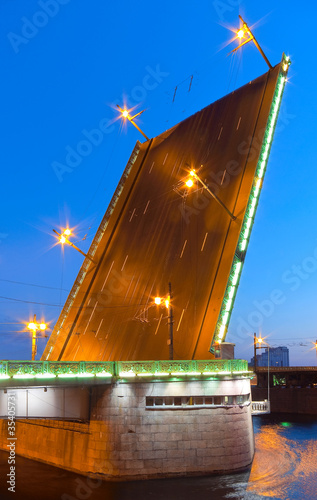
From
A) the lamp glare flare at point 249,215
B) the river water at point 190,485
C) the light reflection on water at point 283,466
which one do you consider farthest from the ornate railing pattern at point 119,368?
the light reflection on water at point 283,466

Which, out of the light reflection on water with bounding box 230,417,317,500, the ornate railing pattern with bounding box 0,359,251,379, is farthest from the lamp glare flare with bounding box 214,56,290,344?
the light reflection on water with bounding box 230,417,317,500

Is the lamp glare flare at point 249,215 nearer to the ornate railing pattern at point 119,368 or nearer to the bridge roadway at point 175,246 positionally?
the bridge roadway at point 175,246

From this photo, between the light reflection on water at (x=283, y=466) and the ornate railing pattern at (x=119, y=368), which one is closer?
the light reflection on water at (x=283, y=466)

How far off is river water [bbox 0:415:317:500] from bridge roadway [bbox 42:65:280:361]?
22.7 ft

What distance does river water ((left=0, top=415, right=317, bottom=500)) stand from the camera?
20.2 meters

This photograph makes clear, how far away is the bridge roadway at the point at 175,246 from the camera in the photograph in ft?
97.0

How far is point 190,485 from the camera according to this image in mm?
21203

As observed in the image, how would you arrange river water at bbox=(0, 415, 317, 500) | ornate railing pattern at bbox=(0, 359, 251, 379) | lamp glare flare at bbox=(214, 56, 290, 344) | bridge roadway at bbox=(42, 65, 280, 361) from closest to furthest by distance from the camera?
river water at bbox=(0, 415, 317, 500)
ornate railing pattern at bbox=(0, 359, 251, 379)
lamp glare flare at bbox=(214, 56, 290, 344)
bridge roadway at bbox=(42, 65, 280, 361)

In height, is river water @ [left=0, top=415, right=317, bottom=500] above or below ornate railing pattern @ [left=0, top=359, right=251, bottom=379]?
below

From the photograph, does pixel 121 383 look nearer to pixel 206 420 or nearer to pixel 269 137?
pixel 206 420

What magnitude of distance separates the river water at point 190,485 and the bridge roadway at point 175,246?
22.7 feet

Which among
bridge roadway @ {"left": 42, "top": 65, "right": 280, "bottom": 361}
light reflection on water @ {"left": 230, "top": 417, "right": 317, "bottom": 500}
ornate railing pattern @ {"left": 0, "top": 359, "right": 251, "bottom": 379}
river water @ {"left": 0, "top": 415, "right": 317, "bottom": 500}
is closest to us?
river water @ {"left": 0, "top": 415, "right": 317, "bottom": 500}

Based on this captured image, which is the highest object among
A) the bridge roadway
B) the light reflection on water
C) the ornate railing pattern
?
the bridge roadway

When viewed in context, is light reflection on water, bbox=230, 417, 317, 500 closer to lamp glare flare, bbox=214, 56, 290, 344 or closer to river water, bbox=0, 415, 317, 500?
river water, bbox=0, 415, 317, 500
